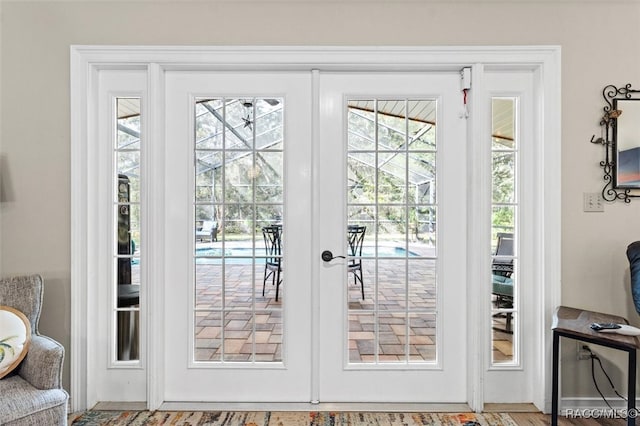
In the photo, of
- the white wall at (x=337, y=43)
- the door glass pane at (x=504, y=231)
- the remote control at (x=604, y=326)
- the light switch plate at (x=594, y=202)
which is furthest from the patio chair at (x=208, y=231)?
the light switch plate at (x=594, y=202)

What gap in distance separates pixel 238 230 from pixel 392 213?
0.93 m

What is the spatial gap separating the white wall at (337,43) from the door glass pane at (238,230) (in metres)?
0.47

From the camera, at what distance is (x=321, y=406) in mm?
2201

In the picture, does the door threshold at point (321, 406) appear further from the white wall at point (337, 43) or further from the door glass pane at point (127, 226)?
the white wall at point (337, 43)

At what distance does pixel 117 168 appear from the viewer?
226cm

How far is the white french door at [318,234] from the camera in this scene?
2.23 meters

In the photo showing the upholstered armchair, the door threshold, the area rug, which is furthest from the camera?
the door threshold

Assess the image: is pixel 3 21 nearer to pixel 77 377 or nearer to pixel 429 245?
pixel 77 377

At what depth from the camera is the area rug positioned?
80.5 inches

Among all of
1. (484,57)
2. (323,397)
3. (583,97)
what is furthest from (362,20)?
(323,397)

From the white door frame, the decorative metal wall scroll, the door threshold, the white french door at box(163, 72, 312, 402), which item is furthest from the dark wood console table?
the white french door at box(163, 72, 312, 402)

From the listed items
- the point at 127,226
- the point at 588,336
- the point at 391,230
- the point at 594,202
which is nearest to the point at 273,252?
the point at 391,230

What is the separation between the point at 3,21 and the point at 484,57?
9.05 ft

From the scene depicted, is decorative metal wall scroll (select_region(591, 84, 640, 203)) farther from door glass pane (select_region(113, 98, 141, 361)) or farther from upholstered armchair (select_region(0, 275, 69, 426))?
upholstered armchair (select_region(0, 275, 69, 426))
